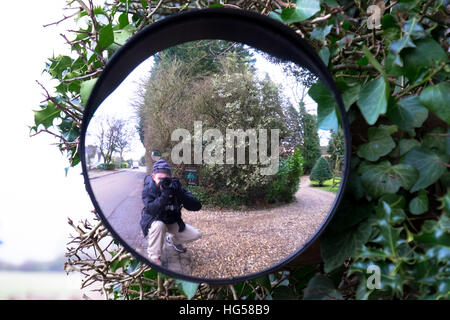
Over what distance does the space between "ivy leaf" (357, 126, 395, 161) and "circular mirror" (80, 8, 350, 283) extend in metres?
0.04

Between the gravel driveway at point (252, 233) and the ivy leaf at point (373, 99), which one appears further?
the gravel driveway at point (252, 233)

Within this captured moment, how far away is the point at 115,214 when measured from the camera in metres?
0.56

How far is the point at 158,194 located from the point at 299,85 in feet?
1.24

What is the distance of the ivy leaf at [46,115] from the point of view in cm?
69

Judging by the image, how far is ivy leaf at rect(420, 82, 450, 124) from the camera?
1.43 ft

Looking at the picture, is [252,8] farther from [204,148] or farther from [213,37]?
[204,148]

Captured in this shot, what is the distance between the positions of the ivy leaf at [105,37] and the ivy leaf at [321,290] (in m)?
0.61

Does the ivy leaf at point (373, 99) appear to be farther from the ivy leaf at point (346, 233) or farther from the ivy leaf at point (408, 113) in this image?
the ivy leaf at point (346, 233)

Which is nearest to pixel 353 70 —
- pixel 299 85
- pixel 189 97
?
pixel 299 85

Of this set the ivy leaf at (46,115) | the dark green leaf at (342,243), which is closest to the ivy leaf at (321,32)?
the dark green leaf at (342,243)

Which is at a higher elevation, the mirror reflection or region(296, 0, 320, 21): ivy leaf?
region(296, 0, 320, 21): ivy leaf

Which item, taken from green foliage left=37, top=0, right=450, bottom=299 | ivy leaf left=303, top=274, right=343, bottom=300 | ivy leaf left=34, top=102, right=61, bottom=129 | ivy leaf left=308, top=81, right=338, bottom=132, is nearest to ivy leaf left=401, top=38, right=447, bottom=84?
green foliage left=37, top=0, right=450, bottom=299

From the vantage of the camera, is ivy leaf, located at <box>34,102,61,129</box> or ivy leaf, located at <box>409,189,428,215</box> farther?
ivy leaf, located at <box>34,102,61,129</box>

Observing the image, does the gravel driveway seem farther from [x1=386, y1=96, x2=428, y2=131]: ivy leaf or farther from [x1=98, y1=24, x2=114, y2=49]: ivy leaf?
[x1=98, y1=24, x2=114, y2=49]: ivy leaf
